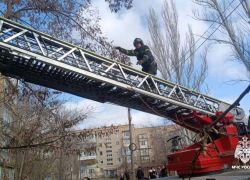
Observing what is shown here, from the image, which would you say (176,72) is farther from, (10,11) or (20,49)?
(20,49)

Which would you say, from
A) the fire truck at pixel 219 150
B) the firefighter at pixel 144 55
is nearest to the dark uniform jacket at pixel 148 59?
the firefighter at pixel 144 55

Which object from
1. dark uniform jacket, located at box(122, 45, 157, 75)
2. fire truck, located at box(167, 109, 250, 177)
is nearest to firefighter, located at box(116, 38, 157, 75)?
dark uniform jacket, located at box(122, 45, 157, 75)

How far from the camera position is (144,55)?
6.26m

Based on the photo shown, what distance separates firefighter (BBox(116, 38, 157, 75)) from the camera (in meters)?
6.34

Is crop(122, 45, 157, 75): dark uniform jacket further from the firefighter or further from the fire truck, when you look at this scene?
the fire truck

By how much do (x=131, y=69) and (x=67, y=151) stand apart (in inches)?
113

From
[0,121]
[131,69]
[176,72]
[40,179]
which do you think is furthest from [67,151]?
[176,72]

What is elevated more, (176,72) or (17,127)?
(176,72)

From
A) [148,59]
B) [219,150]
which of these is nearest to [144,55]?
[148,59]

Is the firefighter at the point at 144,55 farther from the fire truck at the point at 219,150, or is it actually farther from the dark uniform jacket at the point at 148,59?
the fire truck at the point at 219,150

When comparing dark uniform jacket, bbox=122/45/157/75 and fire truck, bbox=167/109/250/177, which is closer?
fire truck, bbox=167/109/250/177

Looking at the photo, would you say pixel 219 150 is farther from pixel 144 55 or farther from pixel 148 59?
pixel 144 55

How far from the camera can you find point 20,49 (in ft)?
13.0

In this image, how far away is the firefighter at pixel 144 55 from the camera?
20.8ft
